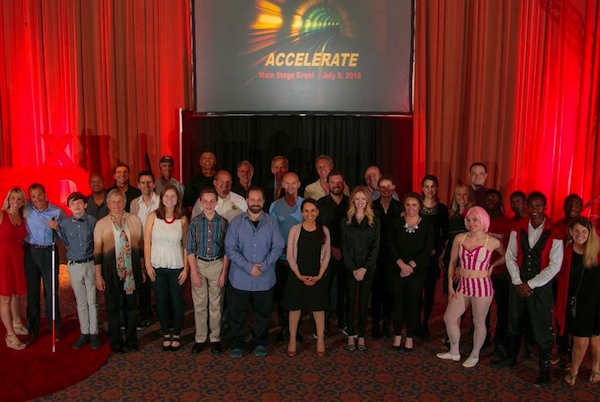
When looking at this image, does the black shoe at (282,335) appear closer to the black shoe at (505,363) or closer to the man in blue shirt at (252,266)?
the man in blue shirt at (252,266)

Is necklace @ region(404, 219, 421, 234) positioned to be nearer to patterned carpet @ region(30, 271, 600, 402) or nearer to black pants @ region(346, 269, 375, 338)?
black pants @ region(346, 269, 375, 338)

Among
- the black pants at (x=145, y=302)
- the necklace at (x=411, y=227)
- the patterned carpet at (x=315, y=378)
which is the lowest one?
the patterned carpet at (x=315, y=378)

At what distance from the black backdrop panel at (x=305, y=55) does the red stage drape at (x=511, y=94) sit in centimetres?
40

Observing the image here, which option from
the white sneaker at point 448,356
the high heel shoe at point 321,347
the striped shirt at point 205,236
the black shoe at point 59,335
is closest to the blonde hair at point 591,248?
the white sneaker at point 448,356

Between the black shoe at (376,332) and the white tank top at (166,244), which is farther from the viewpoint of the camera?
the black shoe at (376,332)

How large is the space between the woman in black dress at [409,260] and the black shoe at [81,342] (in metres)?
2.46

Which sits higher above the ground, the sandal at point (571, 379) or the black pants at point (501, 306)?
the black pants at point (501, 306)

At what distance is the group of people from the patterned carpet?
0.35ft

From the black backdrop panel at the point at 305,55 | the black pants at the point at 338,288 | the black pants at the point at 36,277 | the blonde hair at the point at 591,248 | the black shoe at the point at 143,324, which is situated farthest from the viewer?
the black backdrop panel at the point at 305,55

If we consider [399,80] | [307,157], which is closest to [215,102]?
[307,157]

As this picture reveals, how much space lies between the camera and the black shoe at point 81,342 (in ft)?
14.3

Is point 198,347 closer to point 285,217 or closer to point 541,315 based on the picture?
point 285,217

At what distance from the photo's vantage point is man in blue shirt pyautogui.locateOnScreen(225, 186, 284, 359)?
13.5ft

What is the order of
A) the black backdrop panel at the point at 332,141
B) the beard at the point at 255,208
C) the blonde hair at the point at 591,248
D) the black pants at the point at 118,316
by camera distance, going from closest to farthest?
the blonde hair at the point at 591,248 < the beard at the point at 255,208 < the black pants at the point at 118,316 < the black backdrop panel at the point at 332,141
